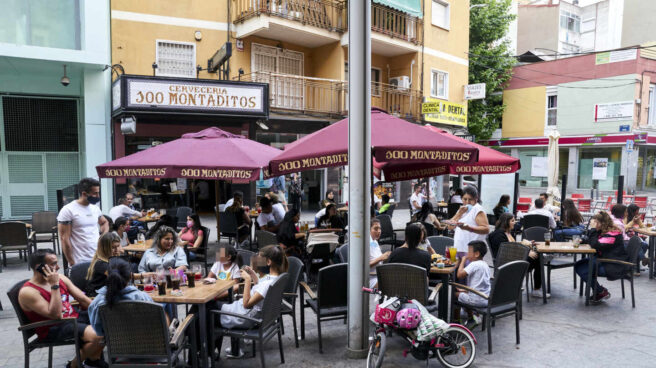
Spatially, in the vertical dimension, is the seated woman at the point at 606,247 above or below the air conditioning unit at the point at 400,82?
below

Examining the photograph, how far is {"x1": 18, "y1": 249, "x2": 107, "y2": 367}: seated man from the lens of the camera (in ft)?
13.2

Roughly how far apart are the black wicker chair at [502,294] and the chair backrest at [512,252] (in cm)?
103

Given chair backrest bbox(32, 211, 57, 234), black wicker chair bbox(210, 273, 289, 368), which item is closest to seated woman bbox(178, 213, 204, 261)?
black wicker chair bbox(210, 273, 289, 368)

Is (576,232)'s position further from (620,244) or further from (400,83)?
(400,83)

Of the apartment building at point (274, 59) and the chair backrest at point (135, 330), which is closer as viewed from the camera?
the chair backrest at point (135, 330)

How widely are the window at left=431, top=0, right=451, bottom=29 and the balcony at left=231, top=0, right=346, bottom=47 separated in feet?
18.7

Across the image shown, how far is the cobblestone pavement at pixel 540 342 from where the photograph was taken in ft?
15.7

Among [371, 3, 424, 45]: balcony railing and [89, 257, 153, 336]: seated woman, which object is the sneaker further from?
[371, 3, 424, 45]: balcony railing

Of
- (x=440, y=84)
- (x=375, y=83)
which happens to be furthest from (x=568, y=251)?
(x=440, y=84)

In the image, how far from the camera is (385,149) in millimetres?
5125

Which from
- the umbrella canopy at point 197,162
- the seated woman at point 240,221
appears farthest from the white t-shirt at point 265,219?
the umbrella canopy at point 197,162

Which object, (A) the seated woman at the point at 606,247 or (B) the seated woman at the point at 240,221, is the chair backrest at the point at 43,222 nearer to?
(B) the seated woman at the point at 240,221

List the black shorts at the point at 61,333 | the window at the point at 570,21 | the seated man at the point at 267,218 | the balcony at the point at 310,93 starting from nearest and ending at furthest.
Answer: the black shorts at the point at 61,333 < the seated man at the point at 267,218 < the balcony at the point at 310,93 < the window at the point at 570,21

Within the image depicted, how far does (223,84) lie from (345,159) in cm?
869
